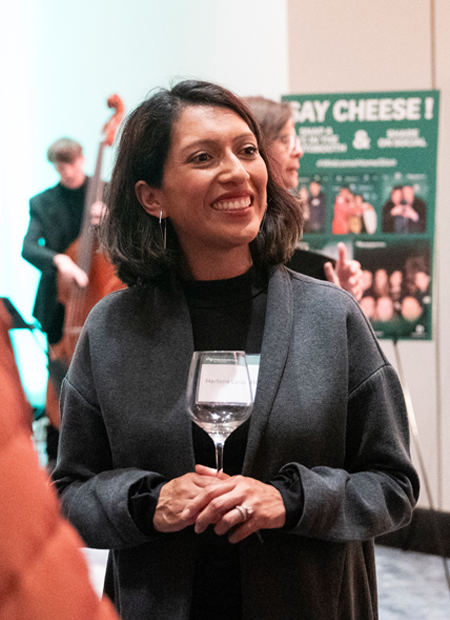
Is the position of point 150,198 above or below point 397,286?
above

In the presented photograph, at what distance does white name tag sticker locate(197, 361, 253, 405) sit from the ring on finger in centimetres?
17

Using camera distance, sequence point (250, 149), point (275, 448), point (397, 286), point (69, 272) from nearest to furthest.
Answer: point (275, 448) → point (250, 149) → point (397, 286) → point (69, 272)

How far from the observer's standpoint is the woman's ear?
1471mm

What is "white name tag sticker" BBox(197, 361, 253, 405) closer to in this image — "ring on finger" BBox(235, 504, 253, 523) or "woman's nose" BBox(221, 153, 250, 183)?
"ring on finger" BBox(235, 504, 253, 523)

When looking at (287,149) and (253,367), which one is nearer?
(253,367)

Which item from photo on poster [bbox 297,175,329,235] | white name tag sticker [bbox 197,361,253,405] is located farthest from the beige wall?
white name tag sticker [bbox 197,361,253,405]

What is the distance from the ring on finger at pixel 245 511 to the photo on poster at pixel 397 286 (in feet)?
6.64

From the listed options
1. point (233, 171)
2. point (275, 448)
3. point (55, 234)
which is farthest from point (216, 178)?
point (55, 234)

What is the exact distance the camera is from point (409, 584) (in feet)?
11.0

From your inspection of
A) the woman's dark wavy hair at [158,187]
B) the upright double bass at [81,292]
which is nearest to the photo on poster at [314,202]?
the upright double bass at [81,292]

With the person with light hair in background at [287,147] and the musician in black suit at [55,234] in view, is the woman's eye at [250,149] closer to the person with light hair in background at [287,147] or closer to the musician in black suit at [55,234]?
the person with light hair in background at [287,147]

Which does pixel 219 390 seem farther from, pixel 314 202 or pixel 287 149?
pixel 314 202

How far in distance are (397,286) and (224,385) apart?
6.84 ft

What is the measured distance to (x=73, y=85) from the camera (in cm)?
536
